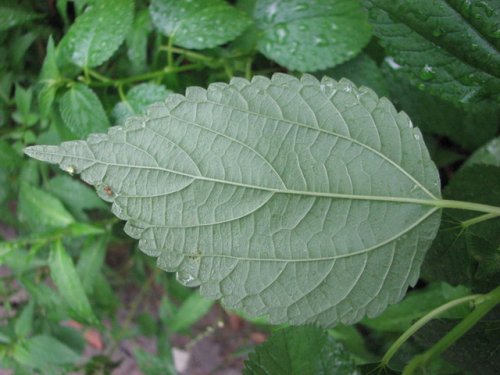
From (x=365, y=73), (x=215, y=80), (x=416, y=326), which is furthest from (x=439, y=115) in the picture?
(x=416, y=326)

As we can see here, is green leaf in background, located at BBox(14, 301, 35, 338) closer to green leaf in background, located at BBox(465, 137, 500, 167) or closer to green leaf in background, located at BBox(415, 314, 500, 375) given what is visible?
green leaf in background, located at BBox(415, 314, 500, 375)

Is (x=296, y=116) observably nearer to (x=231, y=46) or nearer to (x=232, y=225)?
(x=232, y=225)

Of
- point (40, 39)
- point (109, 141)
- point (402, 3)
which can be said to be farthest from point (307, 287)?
point (40, 39)

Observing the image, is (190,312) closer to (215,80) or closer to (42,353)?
(42,353)

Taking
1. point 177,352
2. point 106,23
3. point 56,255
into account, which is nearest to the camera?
point 106,23

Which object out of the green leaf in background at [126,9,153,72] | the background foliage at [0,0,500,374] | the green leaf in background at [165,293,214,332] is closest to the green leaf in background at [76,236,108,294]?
the background foliage at [0,0,500,374]

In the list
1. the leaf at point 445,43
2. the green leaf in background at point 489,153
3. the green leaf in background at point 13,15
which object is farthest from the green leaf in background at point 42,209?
the green leaf in background at point 489,153

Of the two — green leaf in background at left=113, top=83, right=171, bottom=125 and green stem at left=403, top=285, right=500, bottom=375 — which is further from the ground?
green stem at left=403, top=285, right=500, bottom=375

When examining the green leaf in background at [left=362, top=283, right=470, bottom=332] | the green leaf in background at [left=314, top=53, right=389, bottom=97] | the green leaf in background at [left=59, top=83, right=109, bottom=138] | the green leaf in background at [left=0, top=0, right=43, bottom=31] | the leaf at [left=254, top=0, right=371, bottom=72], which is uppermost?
the leaf at [left=254, top=0, right=371, bottom=72]
